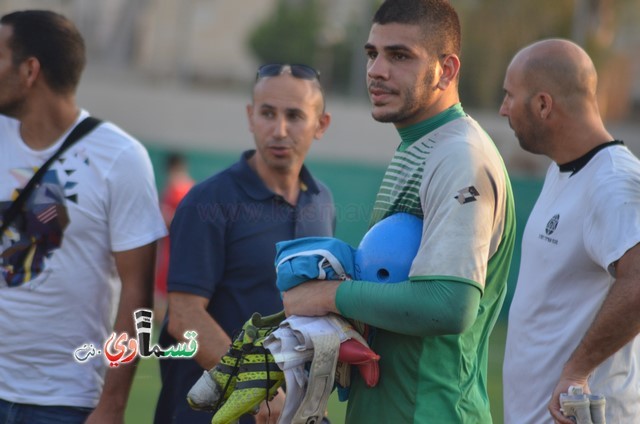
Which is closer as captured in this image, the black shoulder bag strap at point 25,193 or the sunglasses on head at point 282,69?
the black shoulder bag strap at point 25,193

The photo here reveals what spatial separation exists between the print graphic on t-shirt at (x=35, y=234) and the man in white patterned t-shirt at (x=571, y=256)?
2075 mm

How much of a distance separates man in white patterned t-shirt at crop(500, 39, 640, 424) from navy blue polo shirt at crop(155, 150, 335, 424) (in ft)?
3.83

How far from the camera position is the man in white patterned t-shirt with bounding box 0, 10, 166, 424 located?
458cm

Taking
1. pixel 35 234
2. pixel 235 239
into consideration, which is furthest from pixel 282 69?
pixel 35 234

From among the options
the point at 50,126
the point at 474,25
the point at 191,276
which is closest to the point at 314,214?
the point at 191,276

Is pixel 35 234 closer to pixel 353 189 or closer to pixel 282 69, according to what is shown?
pixel 282 69

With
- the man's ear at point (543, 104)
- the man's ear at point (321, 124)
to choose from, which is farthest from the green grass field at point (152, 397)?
the man's ear at point (543, 104)

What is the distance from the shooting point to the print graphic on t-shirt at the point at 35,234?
15.1ft

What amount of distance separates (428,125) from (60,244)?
1869 millimetres

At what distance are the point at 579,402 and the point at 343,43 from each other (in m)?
25.4

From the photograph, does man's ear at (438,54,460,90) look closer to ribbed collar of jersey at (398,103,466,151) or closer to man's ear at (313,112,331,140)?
ribbed collar of jersey at (398,103,466,151)

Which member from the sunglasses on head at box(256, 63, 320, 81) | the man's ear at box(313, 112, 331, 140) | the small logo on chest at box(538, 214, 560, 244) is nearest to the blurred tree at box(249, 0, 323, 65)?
the man's ear at box(313, 112, 331, 140)

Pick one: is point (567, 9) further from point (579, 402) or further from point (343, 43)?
point (579, 402)

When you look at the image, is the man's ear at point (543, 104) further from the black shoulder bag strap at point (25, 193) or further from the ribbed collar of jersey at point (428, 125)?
the black shoulder bag strap at point (25, 193)
